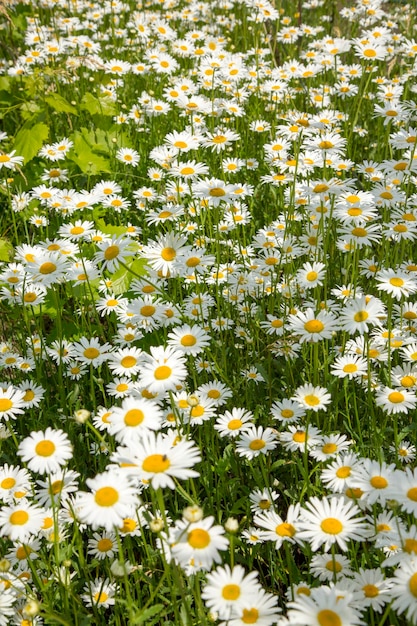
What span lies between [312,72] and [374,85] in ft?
3.45

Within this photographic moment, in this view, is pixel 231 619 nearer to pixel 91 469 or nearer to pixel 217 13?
pixel 91 469

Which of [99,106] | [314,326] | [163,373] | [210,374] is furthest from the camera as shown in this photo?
[99,106]

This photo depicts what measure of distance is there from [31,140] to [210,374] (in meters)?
2.23

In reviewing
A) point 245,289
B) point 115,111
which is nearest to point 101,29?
point 115,111

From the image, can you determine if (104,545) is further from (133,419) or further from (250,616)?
(250,616)

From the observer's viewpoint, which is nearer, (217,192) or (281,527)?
(281,527)

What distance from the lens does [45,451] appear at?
6.53 ft

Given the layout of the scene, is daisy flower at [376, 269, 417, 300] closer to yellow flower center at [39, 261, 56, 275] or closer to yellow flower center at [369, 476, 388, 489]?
yellow flower center at [369, 476, 388, 489]

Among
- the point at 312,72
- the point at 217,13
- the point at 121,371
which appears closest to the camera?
the point at 121,371

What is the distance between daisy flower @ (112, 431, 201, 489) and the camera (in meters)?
1.61

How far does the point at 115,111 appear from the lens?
5.05 metres

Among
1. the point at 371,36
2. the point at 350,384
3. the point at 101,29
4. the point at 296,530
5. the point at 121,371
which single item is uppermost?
the point at 101,29

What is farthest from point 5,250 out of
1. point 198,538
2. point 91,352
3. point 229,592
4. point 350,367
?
point 229,592

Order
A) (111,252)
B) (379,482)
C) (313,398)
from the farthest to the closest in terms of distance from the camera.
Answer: (111,252), (313,398), (379,482)
